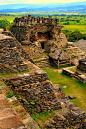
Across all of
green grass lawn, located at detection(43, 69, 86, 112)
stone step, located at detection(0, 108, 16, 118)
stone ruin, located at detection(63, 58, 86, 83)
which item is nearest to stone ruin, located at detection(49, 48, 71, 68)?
green grass lawn, located at detection(43, 69, 86, 112)

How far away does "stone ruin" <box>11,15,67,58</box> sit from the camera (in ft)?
74.9

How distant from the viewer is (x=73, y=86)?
47.5 ft

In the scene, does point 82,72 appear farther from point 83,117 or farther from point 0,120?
point 0,120

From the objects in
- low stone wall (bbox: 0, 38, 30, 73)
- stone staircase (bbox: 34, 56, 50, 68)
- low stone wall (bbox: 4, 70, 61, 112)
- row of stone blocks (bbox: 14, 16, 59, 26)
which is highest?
row of stone blocks (bbox: 14, 16, 59, 26)

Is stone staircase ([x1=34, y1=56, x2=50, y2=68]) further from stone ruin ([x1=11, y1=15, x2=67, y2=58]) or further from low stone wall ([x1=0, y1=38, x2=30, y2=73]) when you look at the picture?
low stone wall ([x1=0, y1=38, x2=30, y2=73])

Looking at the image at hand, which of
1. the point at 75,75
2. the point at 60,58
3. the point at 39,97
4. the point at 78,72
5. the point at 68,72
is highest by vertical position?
the point at 39,97

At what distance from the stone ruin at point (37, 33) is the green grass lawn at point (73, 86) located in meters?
6.18

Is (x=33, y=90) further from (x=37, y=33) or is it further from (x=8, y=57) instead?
(x=37, y=33)

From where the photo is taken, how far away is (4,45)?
7.82 meters

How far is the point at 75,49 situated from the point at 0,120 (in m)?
21.8

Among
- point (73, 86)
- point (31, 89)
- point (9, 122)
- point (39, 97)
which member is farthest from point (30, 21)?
point (9, 122)

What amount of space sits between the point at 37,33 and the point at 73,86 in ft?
41.9

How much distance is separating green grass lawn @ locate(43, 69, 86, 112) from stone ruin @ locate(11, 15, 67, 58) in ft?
20.3

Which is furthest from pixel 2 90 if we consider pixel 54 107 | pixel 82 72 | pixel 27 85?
pixel 82 72
